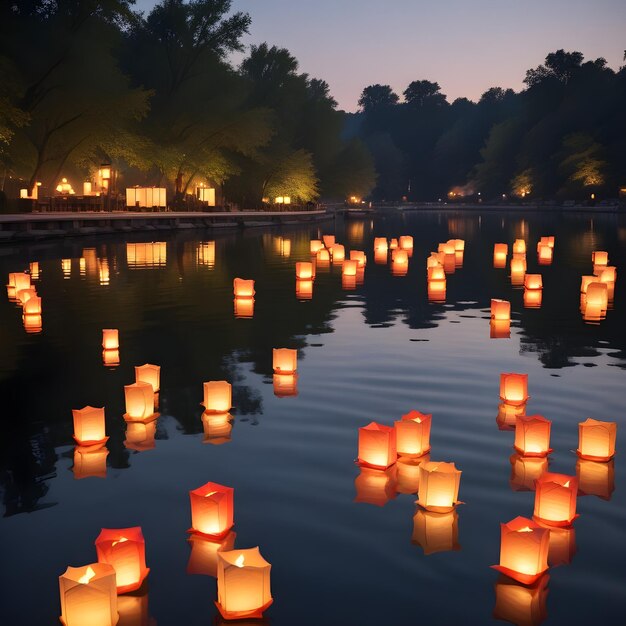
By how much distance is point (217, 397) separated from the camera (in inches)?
284

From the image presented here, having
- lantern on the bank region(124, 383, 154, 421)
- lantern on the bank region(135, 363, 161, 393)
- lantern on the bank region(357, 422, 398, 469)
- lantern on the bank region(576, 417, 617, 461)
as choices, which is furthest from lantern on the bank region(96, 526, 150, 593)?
lantern on the bank region(135, 363, 161, 393)

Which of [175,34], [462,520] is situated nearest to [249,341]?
[462,520]

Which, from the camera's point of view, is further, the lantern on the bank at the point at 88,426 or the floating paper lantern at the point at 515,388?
the floating paper lantern at the point at 515,388

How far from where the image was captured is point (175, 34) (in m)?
51.3

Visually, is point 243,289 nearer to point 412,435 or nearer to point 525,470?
point 412,435

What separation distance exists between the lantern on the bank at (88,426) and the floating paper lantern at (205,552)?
1.95 meters

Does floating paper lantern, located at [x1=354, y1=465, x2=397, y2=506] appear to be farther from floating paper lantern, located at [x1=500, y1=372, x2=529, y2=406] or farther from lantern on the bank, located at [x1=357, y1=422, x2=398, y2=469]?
floating paper lantern, located at [x1=500, y1=372, x2=529, y2=406]

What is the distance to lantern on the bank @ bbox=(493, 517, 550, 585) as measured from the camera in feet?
13.4

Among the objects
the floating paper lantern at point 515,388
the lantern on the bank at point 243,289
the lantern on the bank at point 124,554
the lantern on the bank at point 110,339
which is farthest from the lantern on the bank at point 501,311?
the lantern on the bank at point 124,554

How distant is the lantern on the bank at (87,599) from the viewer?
11.5 ft

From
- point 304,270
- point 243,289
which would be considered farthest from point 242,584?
point 304,270

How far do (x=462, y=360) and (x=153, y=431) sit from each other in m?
4.36

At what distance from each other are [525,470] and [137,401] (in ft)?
10.9

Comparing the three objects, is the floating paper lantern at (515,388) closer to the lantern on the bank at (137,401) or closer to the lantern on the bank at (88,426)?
the lantern on the bank at (137,401)
